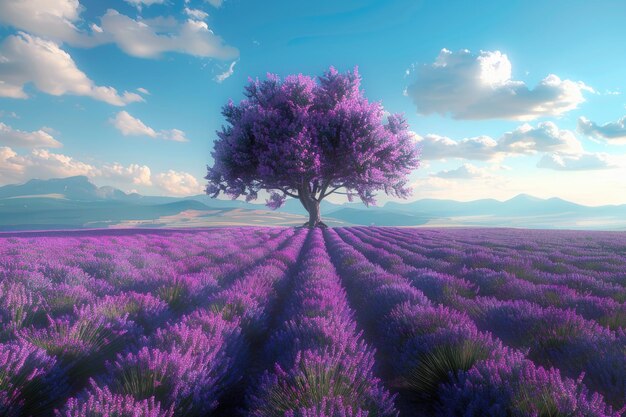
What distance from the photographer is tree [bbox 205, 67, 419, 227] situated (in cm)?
1939

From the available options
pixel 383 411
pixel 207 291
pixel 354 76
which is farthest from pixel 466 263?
pixel 354 76

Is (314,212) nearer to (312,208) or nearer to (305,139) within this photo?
(312,208)

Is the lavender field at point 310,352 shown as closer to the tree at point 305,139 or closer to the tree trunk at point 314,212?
the tree at point 305,139

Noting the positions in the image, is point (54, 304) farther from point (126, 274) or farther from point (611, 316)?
point (611, 316)

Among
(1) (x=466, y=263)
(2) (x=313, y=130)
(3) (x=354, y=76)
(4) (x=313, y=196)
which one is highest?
(3) (x=354, y=76)

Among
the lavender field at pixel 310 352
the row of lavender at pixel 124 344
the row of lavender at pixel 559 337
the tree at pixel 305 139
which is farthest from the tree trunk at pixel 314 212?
the row of lavender at pixel 559 337

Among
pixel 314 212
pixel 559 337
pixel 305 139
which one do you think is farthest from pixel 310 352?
pixel 314 212

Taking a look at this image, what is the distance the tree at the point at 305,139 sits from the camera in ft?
63.6

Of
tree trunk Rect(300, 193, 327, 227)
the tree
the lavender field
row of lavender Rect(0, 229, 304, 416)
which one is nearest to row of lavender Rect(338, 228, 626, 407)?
the lavender field

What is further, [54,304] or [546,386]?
[54,304]

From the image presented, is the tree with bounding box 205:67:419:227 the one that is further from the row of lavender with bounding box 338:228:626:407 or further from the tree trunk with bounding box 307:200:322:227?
the row of lavender with bounding box 338:228:626:407

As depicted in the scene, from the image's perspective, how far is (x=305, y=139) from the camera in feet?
61.4

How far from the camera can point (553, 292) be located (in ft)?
14.5

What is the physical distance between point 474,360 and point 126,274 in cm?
591
